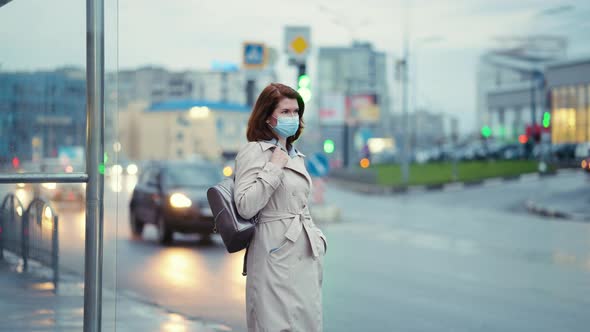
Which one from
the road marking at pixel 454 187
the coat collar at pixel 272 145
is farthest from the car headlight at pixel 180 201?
the road marking at pixel 454 187

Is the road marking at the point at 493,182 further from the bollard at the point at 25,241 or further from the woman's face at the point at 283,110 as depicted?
the woman's face at the point at 283,110

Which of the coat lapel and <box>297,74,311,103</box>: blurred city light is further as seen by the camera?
<box>297,74,311,103</box>: blurred city light

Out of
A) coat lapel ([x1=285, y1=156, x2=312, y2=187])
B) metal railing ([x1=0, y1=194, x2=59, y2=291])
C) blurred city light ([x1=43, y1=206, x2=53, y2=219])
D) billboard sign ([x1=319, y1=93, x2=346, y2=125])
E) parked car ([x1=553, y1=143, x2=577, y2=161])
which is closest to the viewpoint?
coat lapel ([x1=285, y1=156, x2=312, y2=187])

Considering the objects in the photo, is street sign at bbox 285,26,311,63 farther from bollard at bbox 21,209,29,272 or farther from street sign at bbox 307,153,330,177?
bollard at bbox 21,209,29,272

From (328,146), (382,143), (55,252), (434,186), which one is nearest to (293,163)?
(55,252)

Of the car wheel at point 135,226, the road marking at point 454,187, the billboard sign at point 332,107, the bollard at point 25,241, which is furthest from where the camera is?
the billboard sign at point 332,107

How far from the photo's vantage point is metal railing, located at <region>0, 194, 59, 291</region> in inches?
207

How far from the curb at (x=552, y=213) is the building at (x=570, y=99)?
48.3 m

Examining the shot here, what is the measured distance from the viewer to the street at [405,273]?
798 cm

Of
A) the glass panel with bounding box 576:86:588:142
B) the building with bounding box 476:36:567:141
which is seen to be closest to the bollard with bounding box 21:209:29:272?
the glass panel with bounding box 576:86:588:142

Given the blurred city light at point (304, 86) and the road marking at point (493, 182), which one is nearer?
the blurred city light at point (304, 86)

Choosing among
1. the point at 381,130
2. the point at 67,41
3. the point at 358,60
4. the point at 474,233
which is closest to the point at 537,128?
the point at 474,233

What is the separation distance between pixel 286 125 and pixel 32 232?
2.23 m

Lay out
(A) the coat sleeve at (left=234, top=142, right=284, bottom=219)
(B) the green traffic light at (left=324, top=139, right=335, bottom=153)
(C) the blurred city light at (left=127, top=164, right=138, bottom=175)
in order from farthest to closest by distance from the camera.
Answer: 1. (C) the blurred city light at (left=127, top=164, right=138, bottom=175)
2. (B) the green traffic light at (left=324, top=139, right=335, bottom=153)
3. (A) the coat sleeve at (left=234, top=142, right=284, bottom=219)
